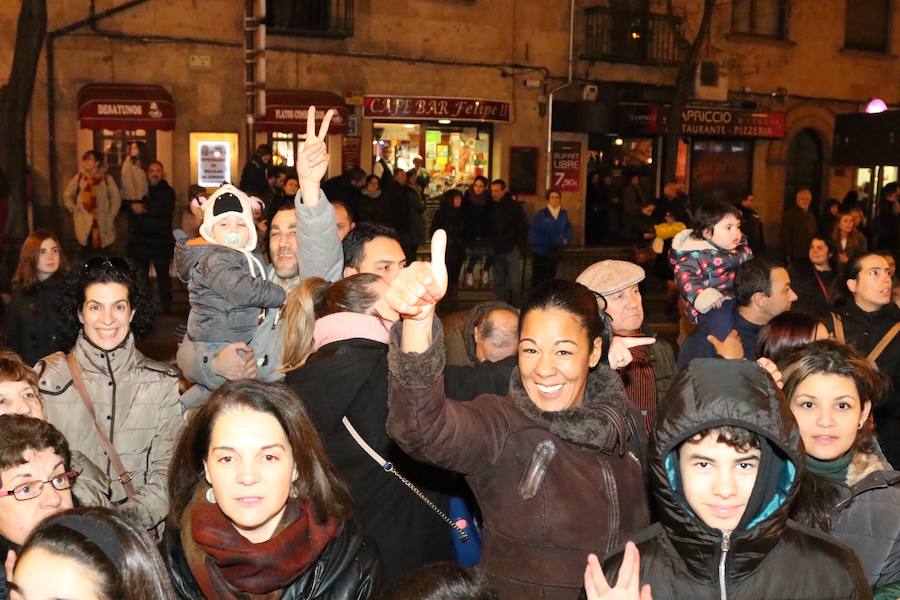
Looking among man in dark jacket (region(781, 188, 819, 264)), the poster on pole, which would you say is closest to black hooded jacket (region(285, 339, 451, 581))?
man in dark jacket (region(781, 188, 819, 264))

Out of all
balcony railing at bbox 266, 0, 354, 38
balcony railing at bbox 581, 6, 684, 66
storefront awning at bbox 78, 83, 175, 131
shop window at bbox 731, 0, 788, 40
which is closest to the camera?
storefront awning at bbox 78, 83, 175, 131

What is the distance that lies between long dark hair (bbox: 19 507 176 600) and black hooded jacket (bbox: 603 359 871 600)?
1.27 m

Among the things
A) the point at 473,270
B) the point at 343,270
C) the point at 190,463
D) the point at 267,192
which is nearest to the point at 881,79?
the point at 473,270

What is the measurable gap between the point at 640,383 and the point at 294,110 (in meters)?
15.5

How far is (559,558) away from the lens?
3.33 metres

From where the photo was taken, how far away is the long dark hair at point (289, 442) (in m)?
3.37

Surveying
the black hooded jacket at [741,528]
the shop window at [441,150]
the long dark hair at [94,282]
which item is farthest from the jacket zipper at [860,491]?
the shop window at [441,150]

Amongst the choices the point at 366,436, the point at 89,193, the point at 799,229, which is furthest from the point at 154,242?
the point at 366,436

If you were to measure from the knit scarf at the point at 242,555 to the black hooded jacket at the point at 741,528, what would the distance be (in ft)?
3.04

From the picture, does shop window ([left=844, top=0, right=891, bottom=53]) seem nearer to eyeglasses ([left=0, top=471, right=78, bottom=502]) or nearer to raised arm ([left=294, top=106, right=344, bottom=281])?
raised arm ([left=294, top=106, right=344, bottom=281])

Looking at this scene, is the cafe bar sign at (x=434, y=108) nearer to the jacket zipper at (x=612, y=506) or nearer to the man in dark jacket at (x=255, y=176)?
the man in dark jacket at (x=255, y=176)

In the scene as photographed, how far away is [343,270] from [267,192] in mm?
8800

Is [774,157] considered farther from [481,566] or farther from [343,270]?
[481,566]

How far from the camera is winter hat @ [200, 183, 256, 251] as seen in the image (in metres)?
5.86
